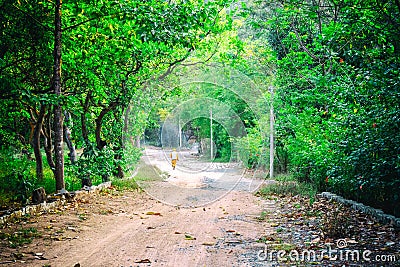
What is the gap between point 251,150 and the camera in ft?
60.0

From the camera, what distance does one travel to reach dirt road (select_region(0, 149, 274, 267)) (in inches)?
210

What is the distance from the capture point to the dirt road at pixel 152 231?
534 centimetres

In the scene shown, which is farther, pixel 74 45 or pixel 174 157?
pixel 174 157

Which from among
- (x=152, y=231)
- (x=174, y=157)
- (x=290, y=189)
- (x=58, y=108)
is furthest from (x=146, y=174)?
(x=152, y=231)

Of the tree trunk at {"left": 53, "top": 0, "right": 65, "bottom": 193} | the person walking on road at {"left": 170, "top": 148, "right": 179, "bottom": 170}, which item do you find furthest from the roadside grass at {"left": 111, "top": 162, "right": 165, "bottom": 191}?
the tree trunk at {"left": 53, "top": 0, "right": 65, "bottom": 193}

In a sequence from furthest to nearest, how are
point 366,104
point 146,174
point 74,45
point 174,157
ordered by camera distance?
point 146,174, point 174,157, point 74,45, point 366,104

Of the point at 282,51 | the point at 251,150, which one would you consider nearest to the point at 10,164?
the point at 251,150

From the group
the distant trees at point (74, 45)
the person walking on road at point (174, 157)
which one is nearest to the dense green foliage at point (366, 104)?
the distant trees at point (74, 45)

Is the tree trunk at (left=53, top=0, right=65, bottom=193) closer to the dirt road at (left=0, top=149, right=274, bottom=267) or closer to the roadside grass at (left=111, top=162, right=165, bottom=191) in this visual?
the dirt road at (left=0, top=149, right=274, bottom=267)

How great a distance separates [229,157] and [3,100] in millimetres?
12866
